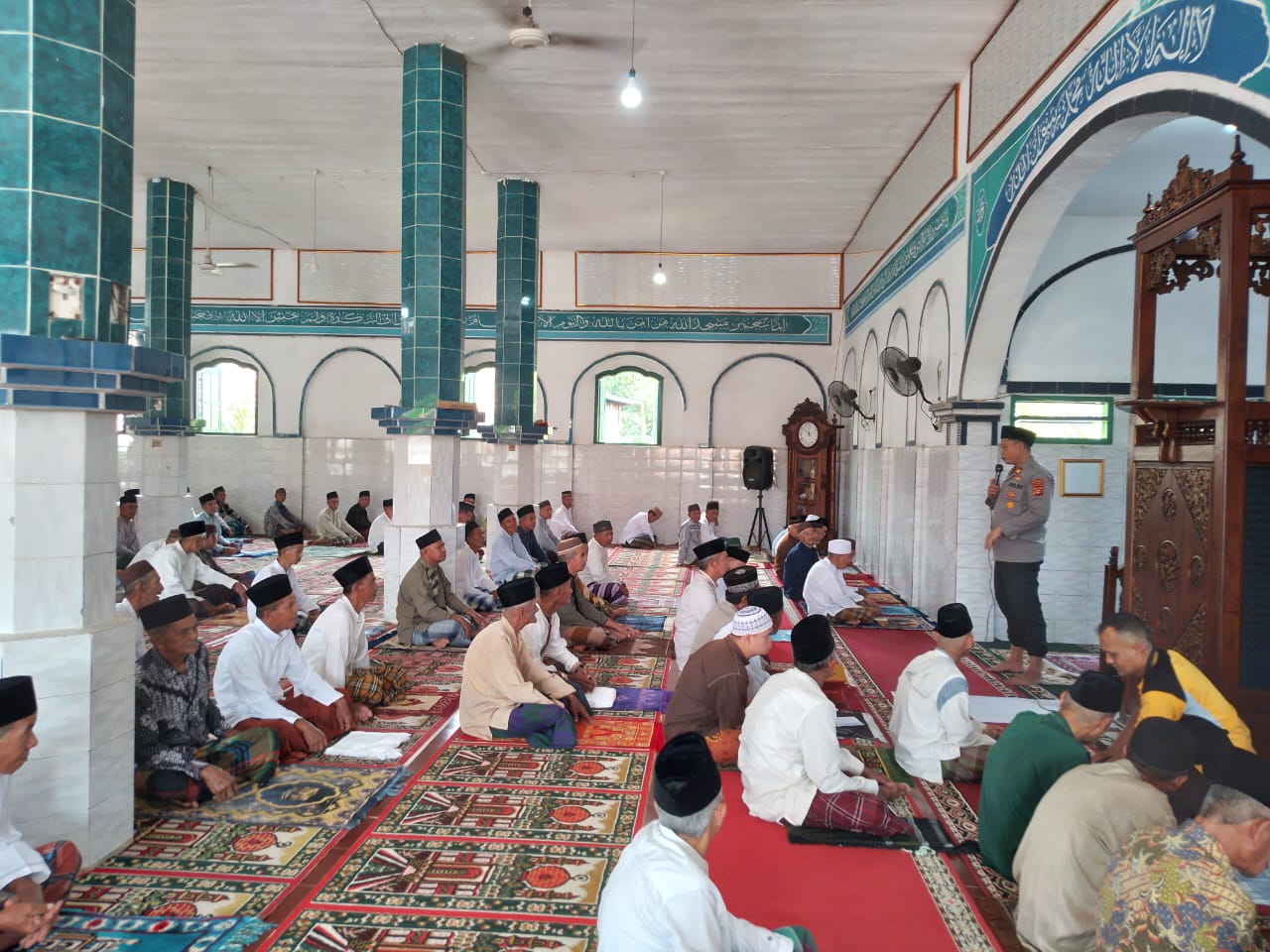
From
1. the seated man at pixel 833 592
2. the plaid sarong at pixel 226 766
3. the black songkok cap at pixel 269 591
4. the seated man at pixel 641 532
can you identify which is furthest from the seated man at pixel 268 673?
the seated man at pixel 641 532

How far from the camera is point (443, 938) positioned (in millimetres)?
2363

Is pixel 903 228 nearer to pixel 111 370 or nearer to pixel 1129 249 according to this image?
pixel 1129 249

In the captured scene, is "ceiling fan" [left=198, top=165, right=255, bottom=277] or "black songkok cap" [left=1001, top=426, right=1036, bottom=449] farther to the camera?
"ceiling fan" [left=198, top=165, right=255, bottom=277]

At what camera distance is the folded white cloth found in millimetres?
3629

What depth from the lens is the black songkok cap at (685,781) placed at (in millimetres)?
1677

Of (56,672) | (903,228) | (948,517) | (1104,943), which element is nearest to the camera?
(1104,943)

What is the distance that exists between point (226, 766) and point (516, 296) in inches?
249

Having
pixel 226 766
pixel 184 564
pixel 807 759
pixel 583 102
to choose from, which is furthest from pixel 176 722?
pixel 583 102

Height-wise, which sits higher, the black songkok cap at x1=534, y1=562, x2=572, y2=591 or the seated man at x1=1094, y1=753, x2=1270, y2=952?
the black songkok cap at x1=534, y1=562, x2=572, y2=591

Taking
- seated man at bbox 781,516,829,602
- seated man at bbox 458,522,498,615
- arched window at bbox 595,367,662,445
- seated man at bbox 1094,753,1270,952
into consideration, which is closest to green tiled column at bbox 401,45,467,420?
seated man at bbox 458,522,498,615

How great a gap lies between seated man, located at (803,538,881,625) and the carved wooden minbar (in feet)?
9.34

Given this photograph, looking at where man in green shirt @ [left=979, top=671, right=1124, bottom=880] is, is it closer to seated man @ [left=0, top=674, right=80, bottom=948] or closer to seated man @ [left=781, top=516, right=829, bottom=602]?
seated man @ [left=0, top=674, right=80, bottom=948]

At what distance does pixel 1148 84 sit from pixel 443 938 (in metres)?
3.78

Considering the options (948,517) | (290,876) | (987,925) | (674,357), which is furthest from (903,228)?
(290,876)
